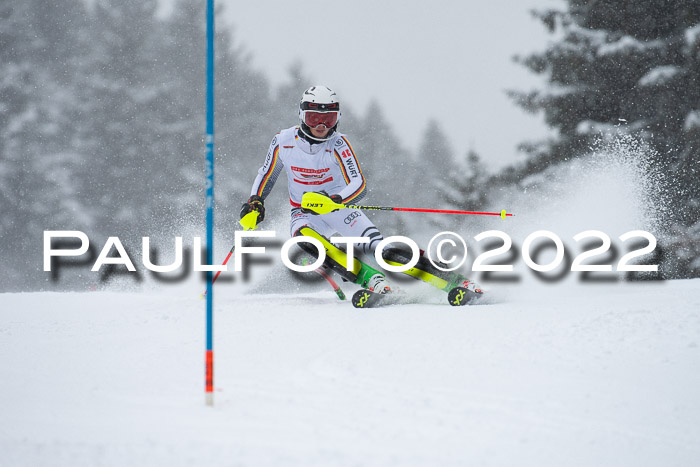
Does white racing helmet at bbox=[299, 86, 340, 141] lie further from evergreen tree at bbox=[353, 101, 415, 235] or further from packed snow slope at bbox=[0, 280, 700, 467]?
evergreen tree at bbox=[353, 101, 415, 235]

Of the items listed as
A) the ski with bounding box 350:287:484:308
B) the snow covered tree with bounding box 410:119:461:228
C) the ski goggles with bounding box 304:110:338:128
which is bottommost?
the snow covered tree with bounding box 410:119:461:228

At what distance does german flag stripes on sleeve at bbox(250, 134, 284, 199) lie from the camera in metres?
7.84

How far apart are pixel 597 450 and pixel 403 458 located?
0.96m

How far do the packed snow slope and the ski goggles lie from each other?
2.23 metres

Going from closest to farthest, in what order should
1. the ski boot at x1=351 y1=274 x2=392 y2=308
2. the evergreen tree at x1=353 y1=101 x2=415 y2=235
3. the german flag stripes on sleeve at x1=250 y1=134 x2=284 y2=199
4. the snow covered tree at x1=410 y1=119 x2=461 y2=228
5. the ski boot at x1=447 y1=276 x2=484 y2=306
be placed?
the ski boot at x1=447 y1=276 x2=484 y2=306 < the ski boot at x1=351 y1=274 x2=392 y2=308 < the german flag stripes on sleeve at x1=250 y1=134 x2=284 y2=199 < the evergreen tree at x1=353 y1=101 x2=415 y2=235 < the snow covered tree at x1=410 y1=119 x2=461 y2=228

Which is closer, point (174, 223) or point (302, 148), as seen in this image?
point (302, 148)

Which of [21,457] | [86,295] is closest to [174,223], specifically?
[86,295]

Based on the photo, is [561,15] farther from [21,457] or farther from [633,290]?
[21,457]

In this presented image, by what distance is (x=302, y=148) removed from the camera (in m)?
7.59

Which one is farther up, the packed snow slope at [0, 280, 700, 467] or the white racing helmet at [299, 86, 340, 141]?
the white racing helmet at [299, 86, 340, 141]

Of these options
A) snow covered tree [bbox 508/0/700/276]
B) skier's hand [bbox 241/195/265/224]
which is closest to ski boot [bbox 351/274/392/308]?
skier's hand [bbox 241/195/265/224]

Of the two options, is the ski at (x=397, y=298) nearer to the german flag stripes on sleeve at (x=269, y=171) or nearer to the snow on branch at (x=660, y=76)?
the german flag stripes on sleeve at (x=269, y=171)

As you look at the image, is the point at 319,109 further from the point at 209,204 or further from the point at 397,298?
the point at 209,204

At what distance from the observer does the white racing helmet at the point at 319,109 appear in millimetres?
7254
